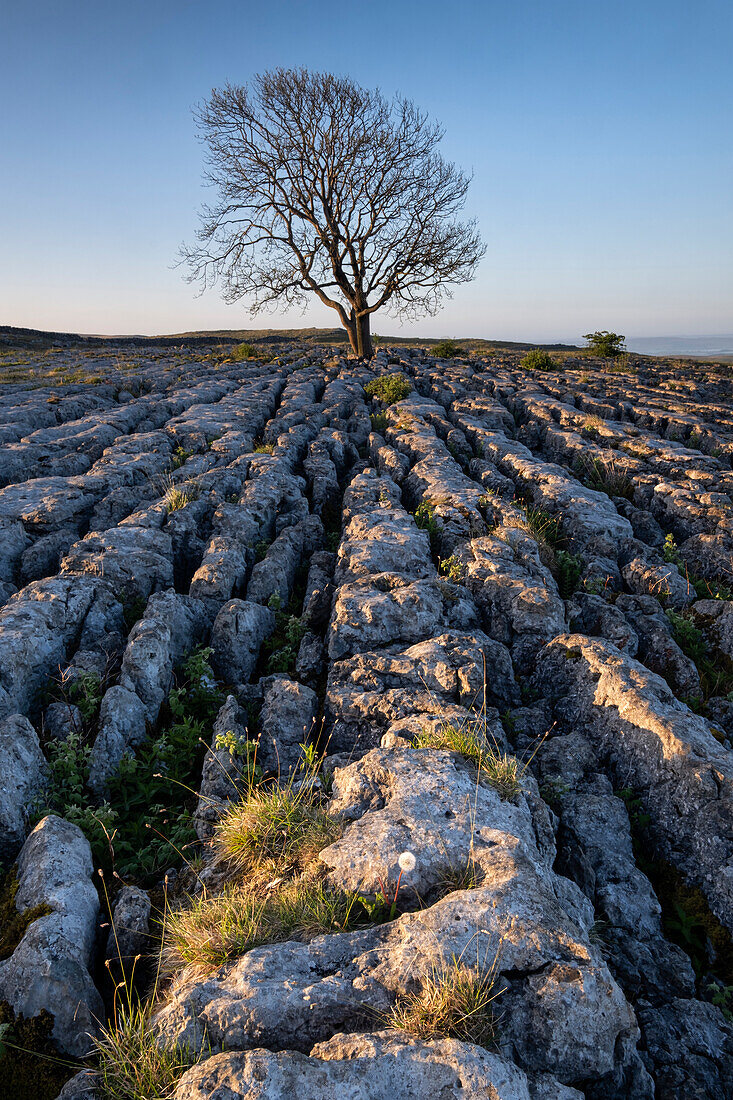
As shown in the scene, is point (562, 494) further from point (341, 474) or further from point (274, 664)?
point (274, 664)

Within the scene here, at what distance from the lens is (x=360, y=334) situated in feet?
137

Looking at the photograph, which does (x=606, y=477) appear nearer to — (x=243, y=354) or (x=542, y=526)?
(x=542, y=526)

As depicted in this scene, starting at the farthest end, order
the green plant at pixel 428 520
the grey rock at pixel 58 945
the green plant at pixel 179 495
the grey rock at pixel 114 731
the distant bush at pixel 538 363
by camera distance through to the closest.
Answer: the distant bush at pixel 538 363, the green plant at pixel 179 495, the green plant at pixel 428 520, the grey rock at pixel 114 731, the grey rock at pixel 58 945

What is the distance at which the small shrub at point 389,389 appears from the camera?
2384 cm

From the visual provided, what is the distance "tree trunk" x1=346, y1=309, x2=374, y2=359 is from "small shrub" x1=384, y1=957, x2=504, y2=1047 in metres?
41.6

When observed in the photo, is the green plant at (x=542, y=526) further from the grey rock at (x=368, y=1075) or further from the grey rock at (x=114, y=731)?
the grey rock at (x=368, y=1075)

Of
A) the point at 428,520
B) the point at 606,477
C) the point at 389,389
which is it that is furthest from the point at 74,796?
the point at 389,389

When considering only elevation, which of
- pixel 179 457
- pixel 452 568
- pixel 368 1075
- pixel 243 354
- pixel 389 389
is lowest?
pixel 368 1075

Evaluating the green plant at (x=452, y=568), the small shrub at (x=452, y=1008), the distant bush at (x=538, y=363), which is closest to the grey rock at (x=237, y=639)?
the green plant at (x=452, y=568)

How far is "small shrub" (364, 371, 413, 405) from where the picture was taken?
939 inches

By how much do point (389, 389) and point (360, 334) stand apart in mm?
19624

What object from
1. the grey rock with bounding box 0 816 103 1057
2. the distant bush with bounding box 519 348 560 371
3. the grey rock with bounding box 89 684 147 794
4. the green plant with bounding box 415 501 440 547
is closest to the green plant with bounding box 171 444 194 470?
the green plant with bounding box 415 501 440 547

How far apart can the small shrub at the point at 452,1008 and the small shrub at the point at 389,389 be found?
71.9 feet

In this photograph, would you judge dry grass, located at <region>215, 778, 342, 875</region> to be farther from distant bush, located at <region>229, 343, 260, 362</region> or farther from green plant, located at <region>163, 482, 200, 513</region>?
distant bush, located at <region>229, 343, 260, 362</region>
